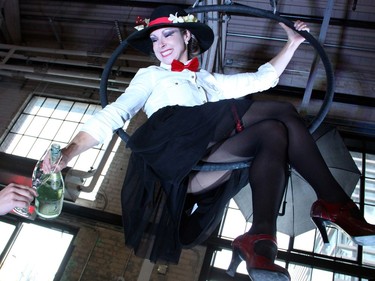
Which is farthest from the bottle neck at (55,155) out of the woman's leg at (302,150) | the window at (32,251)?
the window at (32,251)

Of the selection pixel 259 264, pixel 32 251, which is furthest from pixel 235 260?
pixel 32 251

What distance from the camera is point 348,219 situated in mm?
1094

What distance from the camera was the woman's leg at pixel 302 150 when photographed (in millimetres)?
1175

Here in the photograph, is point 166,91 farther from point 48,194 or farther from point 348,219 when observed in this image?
point 348,219

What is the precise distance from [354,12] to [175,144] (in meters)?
4.01

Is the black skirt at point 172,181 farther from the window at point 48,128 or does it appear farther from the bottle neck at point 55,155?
the window at point 48,128

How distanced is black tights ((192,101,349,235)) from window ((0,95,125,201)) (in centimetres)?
390

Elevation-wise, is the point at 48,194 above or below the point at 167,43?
below

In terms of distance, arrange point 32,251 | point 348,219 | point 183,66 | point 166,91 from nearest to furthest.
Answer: point 348,219, point 166,91, point 183,66, point 32,251

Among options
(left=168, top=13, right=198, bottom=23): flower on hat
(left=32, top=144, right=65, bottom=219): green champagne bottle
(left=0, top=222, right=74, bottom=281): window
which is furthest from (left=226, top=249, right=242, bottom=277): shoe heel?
(left=0, top=222, right=74, bottom=281): window

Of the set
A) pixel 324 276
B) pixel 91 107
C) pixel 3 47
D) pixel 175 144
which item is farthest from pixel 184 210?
pixel 3 47

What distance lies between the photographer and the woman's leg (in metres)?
1.17

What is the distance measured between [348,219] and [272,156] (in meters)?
0.32

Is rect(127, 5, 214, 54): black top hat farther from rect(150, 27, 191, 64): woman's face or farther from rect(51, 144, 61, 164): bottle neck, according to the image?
rect(51, 144, 61, 164): bottle neck
